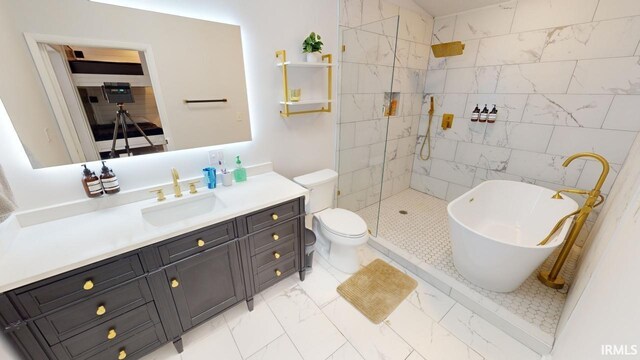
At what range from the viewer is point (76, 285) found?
998 mm

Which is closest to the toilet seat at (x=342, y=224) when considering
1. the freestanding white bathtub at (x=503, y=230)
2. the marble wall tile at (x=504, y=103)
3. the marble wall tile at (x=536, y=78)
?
the freestanding white bathtub at (x=503, y=230)

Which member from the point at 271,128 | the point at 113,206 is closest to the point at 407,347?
the point at 271,128

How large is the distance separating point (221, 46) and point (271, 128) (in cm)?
64

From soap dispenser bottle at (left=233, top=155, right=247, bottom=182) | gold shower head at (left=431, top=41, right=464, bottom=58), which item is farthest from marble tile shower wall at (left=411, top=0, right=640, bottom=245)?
soap dispenser bottle at (left=233, top=155, right=247, bottom=182)

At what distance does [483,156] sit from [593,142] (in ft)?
2.85

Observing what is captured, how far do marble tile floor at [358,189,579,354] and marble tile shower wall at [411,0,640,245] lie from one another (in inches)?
33.2

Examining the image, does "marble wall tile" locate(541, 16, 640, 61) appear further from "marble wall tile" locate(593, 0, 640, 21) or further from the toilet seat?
the toilet seat

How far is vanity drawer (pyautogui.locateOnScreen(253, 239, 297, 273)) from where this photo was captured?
1573 mm

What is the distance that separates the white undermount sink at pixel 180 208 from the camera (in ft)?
4.69

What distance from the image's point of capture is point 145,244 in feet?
3.64

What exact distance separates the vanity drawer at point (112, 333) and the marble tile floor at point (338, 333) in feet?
1.11

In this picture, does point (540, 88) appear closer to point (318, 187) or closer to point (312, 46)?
point (312, 46)

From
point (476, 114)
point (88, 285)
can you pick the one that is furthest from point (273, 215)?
point (476, 114)

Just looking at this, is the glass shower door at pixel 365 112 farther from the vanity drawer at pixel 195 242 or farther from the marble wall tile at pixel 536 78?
the vanity drawer at pixel 195 242
